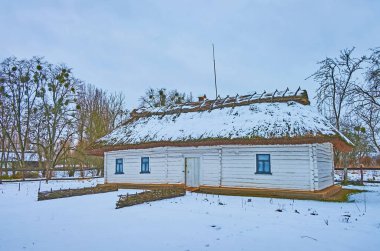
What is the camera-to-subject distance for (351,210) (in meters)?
9.89

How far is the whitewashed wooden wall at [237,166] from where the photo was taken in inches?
523

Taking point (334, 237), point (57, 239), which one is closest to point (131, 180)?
point (57, 239)

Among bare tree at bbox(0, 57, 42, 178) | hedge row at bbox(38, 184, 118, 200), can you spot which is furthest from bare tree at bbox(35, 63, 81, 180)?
hedge row at bbox(38, 184, 118, 200)

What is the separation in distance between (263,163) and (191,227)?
768 cm

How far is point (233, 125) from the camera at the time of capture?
15461 millimetres

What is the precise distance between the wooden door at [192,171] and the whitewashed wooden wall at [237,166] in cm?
27

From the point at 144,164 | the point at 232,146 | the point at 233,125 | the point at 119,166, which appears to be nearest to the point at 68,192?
the point at 144,164

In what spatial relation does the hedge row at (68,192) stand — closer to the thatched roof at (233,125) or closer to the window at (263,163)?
the thatched roof at (233,125)

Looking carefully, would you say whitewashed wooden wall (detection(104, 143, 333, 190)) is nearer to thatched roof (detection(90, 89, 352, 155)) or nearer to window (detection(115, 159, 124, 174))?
window (detection(115, 159, 124, 174))

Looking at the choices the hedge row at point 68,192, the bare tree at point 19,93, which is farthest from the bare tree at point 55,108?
the hedge row at point 68,192

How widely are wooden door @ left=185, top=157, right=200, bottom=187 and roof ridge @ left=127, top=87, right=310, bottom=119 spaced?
410 cm

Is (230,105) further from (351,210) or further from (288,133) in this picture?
(351,210)

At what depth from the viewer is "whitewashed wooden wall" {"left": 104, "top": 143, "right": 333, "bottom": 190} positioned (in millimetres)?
13273

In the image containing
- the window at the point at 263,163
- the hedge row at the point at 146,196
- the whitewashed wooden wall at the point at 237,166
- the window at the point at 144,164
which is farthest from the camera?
the window at the point at 144,164
